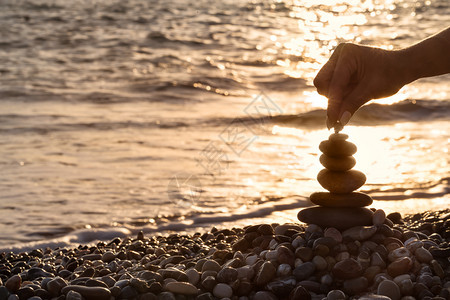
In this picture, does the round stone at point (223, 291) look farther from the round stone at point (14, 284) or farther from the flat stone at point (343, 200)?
the round stone at point (14, 284)

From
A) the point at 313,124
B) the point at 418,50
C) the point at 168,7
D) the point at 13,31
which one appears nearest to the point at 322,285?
the point at 418,50

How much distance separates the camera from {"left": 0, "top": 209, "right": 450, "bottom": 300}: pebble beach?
3.37 m

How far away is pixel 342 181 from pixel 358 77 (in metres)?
0.71

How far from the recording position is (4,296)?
137 inches

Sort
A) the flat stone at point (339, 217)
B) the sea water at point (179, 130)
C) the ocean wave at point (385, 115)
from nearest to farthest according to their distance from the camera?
1. the flat stone at point (339, 217)
2. the sea water at point (179, 130)
3. the ocean wave at point (385, 115)

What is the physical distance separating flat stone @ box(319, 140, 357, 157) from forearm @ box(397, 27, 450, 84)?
1.80ft

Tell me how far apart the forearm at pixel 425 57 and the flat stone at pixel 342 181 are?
2.24 feet

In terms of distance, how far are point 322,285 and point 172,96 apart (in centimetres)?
927

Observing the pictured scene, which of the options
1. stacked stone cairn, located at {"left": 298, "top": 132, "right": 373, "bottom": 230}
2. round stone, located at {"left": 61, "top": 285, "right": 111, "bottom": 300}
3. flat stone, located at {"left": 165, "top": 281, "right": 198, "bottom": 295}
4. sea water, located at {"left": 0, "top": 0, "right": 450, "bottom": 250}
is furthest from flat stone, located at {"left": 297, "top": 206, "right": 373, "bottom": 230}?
sea water, located at {"left": 0, "top": 0, "right": 450, "bottom": 250}

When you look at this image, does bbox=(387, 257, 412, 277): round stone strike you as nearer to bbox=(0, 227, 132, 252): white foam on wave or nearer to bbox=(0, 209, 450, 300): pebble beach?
bbox=(0, 209, 450, 300): pebble beach

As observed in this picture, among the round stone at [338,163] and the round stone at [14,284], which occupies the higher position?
the round stone at [338,163]

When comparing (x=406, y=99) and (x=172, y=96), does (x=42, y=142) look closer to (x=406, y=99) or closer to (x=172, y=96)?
(x=172, y=96)

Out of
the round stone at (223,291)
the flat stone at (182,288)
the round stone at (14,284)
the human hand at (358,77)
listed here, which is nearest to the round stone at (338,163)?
the human hand at (358,77)

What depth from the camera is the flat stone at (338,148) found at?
12.8 feet
